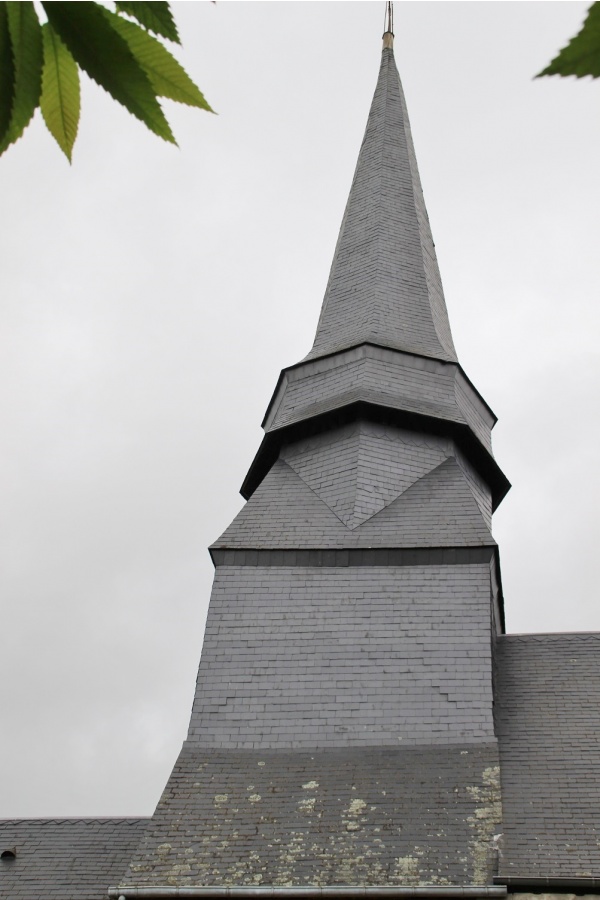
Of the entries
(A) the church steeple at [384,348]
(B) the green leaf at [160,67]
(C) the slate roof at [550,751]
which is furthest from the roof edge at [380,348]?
(B) the green leaf at [160,67]

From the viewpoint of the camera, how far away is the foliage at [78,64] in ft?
4.68

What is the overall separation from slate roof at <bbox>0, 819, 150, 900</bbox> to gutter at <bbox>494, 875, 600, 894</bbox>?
15.7 ft

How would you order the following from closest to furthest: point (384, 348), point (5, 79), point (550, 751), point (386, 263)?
point (5, 79)
point (550, 751)
point (384, 348)
point (386, 263)

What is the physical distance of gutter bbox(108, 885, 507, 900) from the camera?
10.1 meters

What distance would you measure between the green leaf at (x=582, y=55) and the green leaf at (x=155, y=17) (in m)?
0.49

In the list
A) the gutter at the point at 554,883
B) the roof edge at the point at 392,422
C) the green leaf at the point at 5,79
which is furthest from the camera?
the roof edge at the point at 392,422

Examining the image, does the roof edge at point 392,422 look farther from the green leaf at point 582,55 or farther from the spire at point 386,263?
the green leaf at point 582,55

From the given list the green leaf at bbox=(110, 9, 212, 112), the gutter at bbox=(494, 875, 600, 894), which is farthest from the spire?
the green leaf at bbox=(110, 9, 212, 112)

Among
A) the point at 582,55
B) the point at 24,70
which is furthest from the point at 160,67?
the point at 582,55

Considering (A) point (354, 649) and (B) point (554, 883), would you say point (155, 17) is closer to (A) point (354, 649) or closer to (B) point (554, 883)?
(B) point (554, 883)

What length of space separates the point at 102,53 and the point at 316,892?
32.4 ft

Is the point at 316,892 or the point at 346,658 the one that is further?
the point at 346,658

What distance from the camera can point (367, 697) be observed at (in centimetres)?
1222

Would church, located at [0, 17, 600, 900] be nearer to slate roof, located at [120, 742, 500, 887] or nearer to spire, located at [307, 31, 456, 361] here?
slate roof, located at [120, 742, 500, 887]
